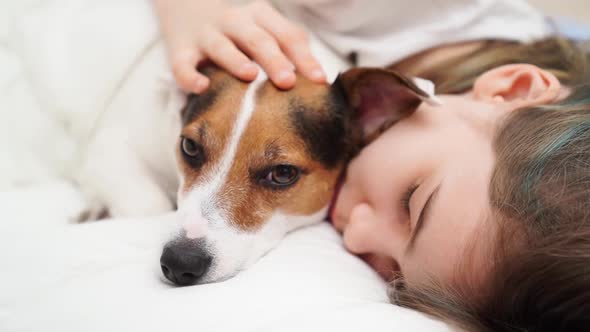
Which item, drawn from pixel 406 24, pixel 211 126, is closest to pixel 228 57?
pixel 211 126

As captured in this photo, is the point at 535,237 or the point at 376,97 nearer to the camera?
the point at 535,237

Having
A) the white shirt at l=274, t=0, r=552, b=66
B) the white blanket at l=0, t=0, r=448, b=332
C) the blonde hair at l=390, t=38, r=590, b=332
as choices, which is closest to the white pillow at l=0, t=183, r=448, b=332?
the white blanket at l=0, t=0, r=448, b=332

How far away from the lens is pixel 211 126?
1.24 meters

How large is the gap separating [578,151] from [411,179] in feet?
1.13

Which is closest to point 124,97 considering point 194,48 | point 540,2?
point 194,48

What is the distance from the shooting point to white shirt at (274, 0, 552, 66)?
5.77 feet

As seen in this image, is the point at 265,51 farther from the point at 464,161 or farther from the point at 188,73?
the point at 464,161

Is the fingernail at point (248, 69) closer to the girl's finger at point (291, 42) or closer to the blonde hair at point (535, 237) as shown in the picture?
the girl's finger at point (291, 42)

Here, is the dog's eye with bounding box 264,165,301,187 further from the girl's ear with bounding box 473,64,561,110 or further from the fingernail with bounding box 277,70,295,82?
the girl's ear with bounding box 473,64,561,110

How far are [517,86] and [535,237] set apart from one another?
569mm

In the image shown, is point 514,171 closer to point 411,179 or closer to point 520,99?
point 411,179

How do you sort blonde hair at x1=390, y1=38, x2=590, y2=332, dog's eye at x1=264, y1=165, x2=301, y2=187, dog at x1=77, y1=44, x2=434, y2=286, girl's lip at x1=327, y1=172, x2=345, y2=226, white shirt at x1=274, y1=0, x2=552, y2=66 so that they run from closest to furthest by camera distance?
1. blonde hair at x1=390, y1=38, x2=590, y2=332
2. dog at x1=77, y1=44, x2=434, y2=286
3. dog's eye at x1=264, y1=165, x2=301, y2=187
4. girl's lip at x1=327, y1=172, x2=345, y2=226
5. white shirt at x1=274, y1=0, x2=552, y2=66

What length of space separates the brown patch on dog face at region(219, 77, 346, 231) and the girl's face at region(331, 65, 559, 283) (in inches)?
3.9

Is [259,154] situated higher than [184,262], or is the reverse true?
[259,154]
